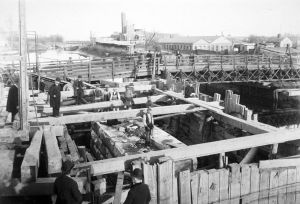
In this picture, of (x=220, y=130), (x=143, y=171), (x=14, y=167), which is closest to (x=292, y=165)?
(x=143, y=171)

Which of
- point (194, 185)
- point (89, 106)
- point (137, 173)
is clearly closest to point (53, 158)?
point (137, 173)

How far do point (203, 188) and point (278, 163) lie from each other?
1.91 m

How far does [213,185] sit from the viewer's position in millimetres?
6871

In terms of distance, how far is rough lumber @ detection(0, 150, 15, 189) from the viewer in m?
5.78

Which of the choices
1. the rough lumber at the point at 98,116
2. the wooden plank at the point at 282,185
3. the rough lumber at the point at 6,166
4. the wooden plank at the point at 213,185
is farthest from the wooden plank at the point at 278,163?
the rough lumber at the point at 6,166

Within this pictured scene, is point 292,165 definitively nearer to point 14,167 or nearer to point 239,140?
point 239,140

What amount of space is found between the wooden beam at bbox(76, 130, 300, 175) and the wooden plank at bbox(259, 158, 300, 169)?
2.02 feet

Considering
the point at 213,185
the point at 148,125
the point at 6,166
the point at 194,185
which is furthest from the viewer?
the point at 148,125

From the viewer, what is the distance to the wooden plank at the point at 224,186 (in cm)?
687

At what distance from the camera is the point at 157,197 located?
6.38 metres

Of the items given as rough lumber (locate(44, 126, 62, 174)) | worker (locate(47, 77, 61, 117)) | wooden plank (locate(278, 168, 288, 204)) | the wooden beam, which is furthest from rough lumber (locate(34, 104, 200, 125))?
wooden plank (locate(278, 168, 288, 204))

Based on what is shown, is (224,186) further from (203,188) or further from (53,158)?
(53,158)

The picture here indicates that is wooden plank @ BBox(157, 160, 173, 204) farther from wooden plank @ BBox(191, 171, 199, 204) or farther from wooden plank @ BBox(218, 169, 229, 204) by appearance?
wooden plank @ BBox(218, 169, 229, 204)

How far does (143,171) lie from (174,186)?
90cm
